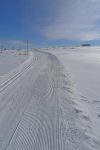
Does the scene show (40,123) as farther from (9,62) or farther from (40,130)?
(9,62)

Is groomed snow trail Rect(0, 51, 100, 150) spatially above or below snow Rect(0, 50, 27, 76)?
above

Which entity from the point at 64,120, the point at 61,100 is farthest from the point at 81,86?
the point at 64,120

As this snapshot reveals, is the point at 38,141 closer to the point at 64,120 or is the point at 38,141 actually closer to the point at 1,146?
the point at 1,146

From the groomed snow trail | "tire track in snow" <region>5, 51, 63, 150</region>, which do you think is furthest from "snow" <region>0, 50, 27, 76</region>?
"tire track in snow" <region>5, 51, 63, 150</region>

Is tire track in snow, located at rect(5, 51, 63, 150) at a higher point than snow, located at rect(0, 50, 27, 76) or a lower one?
higher

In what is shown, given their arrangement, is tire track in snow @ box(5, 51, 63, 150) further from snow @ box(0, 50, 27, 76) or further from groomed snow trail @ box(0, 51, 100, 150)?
snow @ box(0, 50, 27, 76)

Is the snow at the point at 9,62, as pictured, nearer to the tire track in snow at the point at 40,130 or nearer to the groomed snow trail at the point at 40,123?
the groomed snow trail at the point at 40,123

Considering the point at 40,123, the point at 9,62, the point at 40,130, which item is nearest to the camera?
the point at 40,130

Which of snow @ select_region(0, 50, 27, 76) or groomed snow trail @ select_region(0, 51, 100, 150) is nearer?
groomed snow trail @ select_region(0, 51, 100, 150)

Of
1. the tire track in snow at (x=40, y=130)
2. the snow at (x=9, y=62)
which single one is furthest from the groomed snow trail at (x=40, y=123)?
the snow at (x=9, y=62)

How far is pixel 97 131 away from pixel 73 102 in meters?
2.04

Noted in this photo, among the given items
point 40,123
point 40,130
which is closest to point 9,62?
point 40,123

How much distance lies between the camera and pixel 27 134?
3.88m

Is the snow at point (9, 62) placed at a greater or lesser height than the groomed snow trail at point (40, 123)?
lesser
